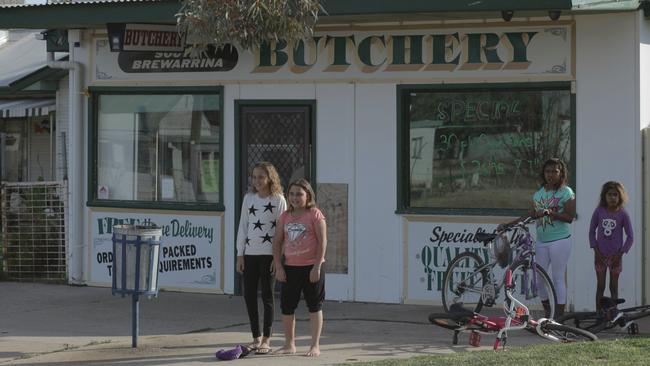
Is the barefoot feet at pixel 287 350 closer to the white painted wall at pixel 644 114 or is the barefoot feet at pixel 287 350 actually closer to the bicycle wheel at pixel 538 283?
the bicycle wheel at pixel 538 283

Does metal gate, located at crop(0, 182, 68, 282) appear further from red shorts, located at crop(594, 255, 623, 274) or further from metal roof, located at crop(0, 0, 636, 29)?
red shorts, located at crop(594, 255, 623, 274)

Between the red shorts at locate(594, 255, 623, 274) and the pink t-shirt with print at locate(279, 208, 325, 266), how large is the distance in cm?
341

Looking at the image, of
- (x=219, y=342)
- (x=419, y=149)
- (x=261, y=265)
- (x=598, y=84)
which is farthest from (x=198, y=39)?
(x=598, y=84)

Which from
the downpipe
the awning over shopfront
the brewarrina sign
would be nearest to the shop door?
the brewarrina sign

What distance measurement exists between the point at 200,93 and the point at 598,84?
4951 mm

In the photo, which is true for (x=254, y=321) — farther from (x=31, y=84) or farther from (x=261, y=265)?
(x=31, y=84)

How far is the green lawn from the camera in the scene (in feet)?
26.6

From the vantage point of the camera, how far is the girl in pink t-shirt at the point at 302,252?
8977 mm

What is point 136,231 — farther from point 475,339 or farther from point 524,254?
point 524,254

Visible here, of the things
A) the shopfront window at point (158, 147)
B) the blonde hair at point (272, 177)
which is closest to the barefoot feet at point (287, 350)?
the blonde hair at point (272, 177)

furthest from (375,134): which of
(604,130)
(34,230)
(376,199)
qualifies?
(34,230)

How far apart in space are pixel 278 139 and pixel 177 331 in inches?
124

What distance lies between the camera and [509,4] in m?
10.8

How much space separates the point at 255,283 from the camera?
30.6 feet
